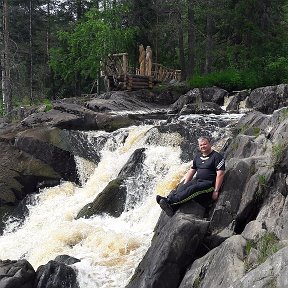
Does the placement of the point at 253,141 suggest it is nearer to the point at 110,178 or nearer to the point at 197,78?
the point at 110,178

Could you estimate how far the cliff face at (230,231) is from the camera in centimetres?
643

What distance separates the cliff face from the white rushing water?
1269mm

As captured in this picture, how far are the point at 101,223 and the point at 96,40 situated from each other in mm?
16997

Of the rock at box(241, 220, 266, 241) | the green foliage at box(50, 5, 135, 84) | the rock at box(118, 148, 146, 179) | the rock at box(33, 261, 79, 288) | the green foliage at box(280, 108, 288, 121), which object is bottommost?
the rock at box(33, 261, 79, 288)

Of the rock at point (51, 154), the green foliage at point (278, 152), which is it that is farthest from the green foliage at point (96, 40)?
the green foliage at point (278, 152)

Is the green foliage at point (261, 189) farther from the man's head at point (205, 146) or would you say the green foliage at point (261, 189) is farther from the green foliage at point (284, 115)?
the green foliage at point (284, 115)

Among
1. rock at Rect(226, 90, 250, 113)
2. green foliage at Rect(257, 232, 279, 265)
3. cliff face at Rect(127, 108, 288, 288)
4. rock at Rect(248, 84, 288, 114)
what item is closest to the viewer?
green foliage at Rect(257, 232, 279, 265)

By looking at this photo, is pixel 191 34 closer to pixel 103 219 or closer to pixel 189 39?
pixel 189 39

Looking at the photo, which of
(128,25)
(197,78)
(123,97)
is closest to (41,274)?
(123,97)

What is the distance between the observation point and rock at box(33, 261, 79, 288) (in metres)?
8.68

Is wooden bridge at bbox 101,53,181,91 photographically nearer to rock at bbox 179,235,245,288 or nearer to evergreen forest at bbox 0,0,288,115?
evergreen forest at bbox 0,0,288,115

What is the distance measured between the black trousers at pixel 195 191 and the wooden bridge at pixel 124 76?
17.0m

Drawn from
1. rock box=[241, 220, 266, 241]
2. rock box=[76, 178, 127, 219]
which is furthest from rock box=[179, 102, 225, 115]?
rock box=[241, 220, 266, 241]

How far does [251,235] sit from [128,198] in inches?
227
